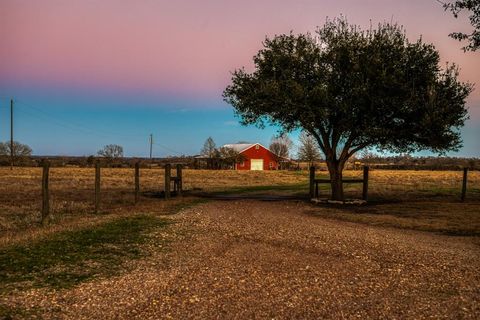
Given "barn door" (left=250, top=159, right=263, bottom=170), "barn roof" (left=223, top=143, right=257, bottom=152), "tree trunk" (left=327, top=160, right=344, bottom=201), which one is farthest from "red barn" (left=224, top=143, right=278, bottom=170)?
"tree trunk" (left=327, top=160, right=344, bottom=201)

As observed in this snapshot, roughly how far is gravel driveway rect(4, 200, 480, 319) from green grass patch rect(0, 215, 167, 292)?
65 cm

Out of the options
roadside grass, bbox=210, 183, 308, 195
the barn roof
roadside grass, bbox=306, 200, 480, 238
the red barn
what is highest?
the barn roof

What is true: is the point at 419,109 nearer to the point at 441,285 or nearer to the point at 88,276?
the point at 441,285

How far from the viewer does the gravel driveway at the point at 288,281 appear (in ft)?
22.9

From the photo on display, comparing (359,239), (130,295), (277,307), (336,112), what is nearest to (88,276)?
(130,295)

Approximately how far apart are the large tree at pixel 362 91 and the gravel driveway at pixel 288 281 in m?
10.0

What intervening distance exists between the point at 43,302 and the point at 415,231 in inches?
520

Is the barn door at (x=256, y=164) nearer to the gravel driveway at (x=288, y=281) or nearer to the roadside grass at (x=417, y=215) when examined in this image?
the roadside grass at (x=417, y=215)

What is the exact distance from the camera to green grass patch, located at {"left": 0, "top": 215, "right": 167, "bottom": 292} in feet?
27.7

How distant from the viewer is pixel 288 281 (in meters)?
8.66

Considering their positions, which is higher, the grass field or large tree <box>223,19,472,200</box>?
large tree <box>223,19,472,200</box>

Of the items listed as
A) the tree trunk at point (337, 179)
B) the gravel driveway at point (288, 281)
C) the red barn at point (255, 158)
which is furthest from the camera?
the red barn at point (255, 158)

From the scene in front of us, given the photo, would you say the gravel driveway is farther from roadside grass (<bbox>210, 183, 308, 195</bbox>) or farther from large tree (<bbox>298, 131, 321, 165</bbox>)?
large tree (<bbox>298, 131, 321, 165</bbox>)

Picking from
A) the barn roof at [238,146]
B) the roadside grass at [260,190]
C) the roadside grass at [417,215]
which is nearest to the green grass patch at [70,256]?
the roadside grass at [417,215]
